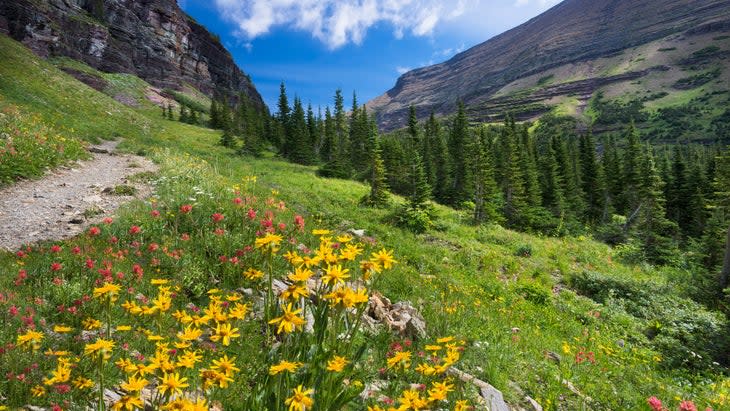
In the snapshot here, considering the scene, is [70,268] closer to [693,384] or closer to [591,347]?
[591,347]

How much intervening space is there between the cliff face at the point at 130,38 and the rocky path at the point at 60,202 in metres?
74.9

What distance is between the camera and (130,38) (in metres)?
99.1

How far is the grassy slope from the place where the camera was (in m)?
6.64

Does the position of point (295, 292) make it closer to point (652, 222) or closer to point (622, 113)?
point (652, 222)

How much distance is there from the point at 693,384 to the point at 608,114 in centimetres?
21812

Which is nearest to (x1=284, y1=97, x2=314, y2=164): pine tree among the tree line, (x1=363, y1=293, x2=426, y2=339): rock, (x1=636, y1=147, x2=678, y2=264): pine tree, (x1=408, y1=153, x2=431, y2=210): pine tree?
the tree line

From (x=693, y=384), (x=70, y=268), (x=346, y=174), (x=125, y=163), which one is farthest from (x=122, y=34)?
(x=693, y=384)

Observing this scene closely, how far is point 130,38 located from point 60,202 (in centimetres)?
11348

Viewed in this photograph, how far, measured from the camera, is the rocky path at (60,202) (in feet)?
27.0

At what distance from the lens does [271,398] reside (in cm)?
283

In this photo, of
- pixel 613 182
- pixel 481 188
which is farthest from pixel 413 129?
pixel 481 188

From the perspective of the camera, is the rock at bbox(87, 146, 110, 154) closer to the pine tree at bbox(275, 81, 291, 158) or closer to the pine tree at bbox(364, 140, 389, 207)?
the pine tree at bbox(364, 140, 389, 207)

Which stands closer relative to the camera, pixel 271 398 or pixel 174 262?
pixel 271 398

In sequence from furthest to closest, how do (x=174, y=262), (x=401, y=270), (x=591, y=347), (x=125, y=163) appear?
(x=125, y=163)
(x=401, y=270)
(x=591, y=347)
(x=174, y=262)
